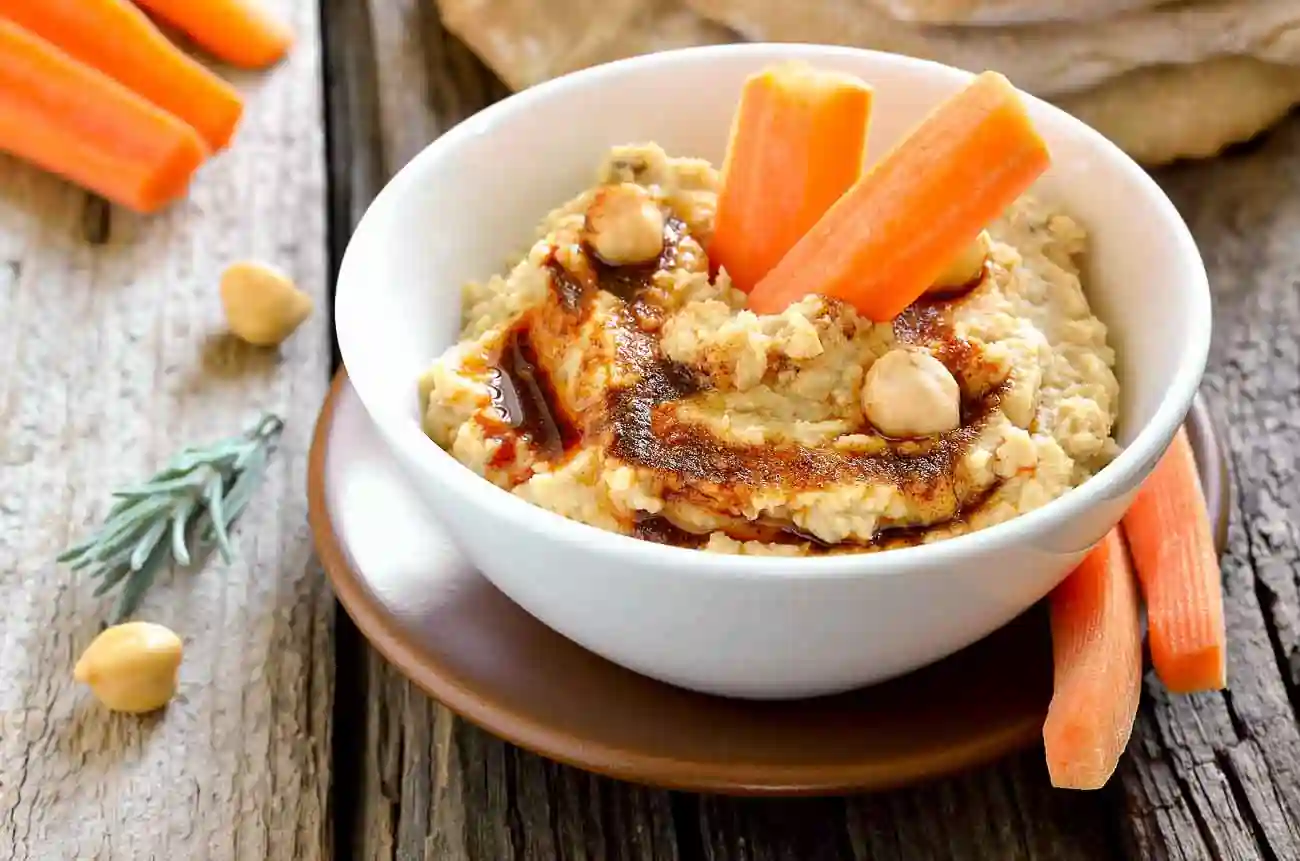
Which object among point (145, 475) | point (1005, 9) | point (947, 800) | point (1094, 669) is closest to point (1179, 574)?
point (1094, 669)

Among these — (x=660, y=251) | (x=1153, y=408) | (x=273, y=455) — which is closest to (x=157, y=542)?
(x=273, y=455)

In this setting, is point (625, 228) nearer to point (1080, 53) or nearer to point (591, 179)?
point (591, 179)

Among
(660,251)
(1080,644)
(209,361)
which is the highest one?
(660,251)

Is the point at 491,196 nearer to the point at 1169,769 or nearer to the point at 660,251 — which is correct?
the point at 660,251

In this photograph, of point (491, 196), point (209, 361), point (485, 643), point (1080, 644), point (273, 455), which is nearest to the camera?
point (1080, 644)

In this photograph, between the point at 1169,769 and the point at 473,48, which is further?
the point at 473,48

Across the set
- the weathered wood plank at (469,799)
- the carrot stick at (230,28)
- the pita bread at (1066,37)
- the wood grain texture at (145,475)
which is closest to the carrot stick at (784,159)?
the weathered wood plank at (469,799)

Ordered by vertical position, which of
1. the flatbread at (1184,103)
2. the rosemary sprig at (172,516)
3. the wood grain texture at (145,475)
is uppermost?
the flatbread at (1184,103)

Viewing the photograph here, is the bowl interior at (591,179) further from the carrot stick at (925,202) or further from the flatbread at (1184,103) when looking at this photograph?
the flatbread at (1184,103)
